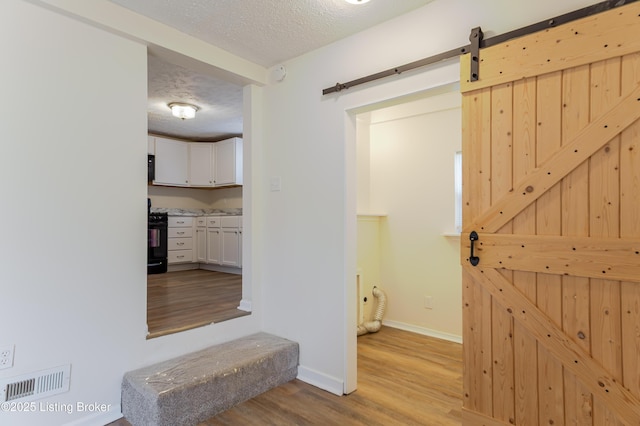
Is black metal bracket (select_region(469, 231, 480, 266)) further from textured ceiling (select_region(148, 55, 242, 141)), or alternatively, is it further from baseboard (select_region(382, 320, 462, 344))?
textured ceiling (select_region(148, 55, 242, 141))

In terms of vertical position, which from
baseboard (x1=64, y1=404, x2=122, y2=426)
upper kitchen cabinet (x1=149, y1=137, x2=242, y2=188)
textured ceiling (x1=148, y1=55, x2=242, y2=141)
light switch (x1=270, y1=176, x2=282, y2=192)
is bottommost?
baseboard (x1=64, y1=404, x2=122, y2=426)

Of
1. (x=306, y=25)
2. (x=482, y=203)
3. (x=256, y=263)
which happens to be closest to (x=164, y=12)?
(x=306, y=25)

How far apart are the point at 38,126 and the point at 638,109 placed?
9.36 ft

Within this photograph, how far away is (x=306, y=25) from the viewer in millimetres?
2346

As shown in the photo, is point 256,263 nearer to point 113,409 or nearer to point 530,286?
point 113,409

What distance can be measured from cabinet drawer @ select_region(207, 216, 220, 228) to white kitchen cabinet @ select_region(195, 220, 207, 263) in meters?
0.11

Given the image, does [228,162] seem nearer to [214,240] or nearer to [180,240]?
[214,240]

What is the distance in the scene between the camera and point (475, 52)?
1.86m

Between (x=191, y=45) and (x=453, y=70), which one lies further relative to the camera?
(x=191, y=45)

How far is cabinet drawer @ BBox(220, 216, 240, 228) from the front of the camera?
5371mm

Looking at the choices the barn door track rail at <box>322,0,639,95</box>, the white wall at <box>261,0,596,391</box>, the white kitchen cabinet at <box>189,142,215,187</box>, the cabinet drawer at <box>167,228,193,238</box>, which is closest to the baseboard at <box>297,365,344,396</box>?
the white wall at <box>261,0,596,391</box>

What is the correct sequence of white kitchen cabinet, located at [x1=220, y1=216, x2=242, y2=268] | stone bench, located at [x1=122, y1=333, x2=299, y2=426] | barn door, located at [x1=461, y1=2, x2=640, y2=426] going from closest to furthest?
barn door, located at [x1=461, y1=2, x2=640, y2=426]
stone bench, located at [x1=122, y1=333, x2=299, y2=426]
white kitchen cabinet, located at [x1=220, y1=216, x2=242, y2=268]

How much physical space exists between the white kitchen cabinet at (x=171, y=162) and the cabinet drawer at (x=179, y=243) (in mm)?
919

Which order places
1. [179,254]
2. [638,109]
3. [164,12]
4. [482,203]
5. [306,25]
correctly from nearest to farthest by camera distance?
1. [638,109]
2. [482,203]
3. [164,12]
4. [306,25]
5. [179,254]
